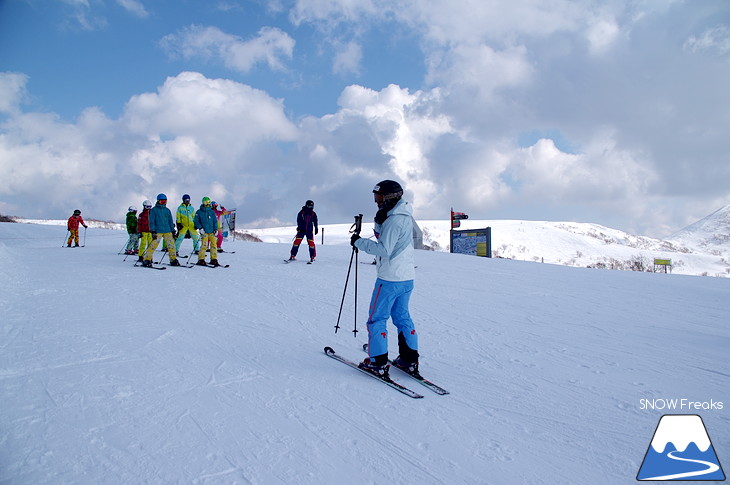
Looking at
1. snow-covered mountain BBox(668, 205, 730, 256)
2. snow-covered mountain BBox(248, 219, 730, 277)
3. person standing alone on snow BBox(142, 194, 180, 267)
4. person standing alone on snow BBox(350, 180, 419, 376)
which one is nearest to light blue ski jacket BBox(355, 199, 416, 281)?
person standing alone on snow BBox(350, 180, 419, 376)

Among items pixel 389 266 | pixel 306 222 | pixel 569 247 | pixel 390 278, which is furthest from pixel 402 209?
pixel 569 247

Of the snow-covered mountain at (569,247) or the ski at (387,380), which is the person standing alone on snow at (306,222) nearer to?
the ski at (387,380)

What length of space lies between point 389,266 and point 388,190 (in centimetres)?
76

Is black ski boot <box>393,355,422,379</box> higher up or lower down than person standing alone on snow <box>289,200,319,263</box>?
lower down

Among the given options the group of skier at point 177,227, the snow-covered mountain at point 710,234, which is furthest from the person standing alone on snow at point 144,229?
the snow-covered mountain at point 710,234

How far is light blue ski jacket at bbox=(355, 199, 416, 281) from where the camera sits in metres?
A: 3.79

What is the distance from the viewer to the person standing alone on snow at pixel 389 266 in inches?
150

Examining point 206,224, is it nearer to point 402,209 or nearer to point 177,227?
point 177,227

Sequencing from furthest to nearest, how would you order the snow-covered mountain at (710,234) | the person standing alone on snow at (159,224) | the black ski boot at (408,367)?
1. the snow-covered mountain at (710,234)
2. the person standing alone on snow at (159,224)
3. the black ski boot at (408,367)

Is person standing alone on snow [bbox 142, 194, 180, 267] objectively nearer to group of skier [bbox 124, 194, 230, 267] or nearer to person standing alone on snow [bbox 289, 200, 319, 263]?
group of skier [bbox 124, 194, 230, 267]

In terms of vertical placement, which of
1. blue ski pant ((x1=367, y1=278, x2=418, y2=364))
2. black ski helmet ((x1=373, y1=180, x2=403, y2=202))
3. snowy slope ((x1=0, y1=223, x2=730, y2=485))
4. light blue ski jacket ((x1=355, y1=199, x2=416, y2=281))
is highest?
black ski helmet ((x1=373, y1=180, x2=403, y2=202))

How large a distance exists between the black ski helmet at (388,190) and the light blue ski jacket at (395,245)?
0.26 feet

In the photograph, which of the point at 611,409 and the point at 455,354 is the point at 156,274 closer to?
the point at 455,354

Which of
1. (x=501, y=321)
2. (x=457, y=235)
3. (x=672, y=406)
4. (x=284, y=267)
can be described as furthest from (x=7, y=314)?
(x=457, y=235)
